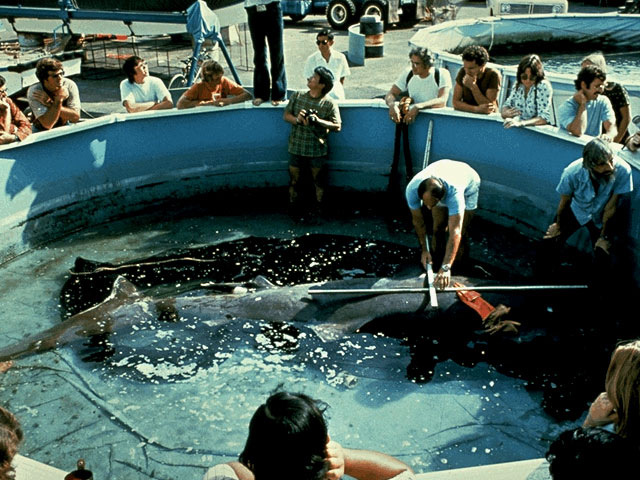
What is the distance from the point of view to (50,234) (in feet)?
29.4

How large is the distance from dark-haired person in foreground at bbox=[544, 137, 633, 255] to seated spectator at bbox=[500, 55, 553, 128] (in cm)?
135

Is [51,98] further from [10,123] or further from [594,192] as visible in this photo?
[594,192]

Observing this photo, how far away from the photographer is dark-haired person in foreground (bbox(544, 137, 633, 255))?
6.77 meters

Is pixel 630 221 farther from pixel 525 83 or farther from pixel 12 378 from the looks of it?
pixel 12 378

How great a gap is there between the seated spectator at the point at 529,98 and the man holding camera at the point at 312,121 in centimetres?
222

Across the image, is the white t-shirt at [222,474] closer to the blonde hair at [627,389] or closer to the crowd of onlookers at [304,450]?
the crowd of onlookers at [304,450]

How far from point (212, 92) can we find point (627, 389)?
25.3 ft

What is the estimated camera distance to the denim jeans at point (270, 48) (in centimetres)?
961

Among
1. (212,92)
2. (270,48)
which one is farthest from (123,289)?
(270,48)

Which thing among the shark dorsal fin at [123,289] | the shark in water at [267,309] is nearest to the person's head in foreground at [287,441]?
the shark in water at [267,309]

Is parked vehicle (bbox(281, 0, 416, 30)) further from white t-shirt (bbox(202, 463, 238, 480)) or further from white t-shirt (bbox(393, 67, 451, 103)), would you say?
white t-shirt (bbox(202, 463, 238, 480))

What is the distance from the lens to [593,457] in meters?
2.47

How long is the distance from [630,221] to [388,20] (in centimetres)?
1630

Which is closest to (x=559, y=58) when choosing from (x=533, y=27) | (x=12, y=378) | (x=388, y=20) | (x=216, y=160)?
(x=533, y=27)
